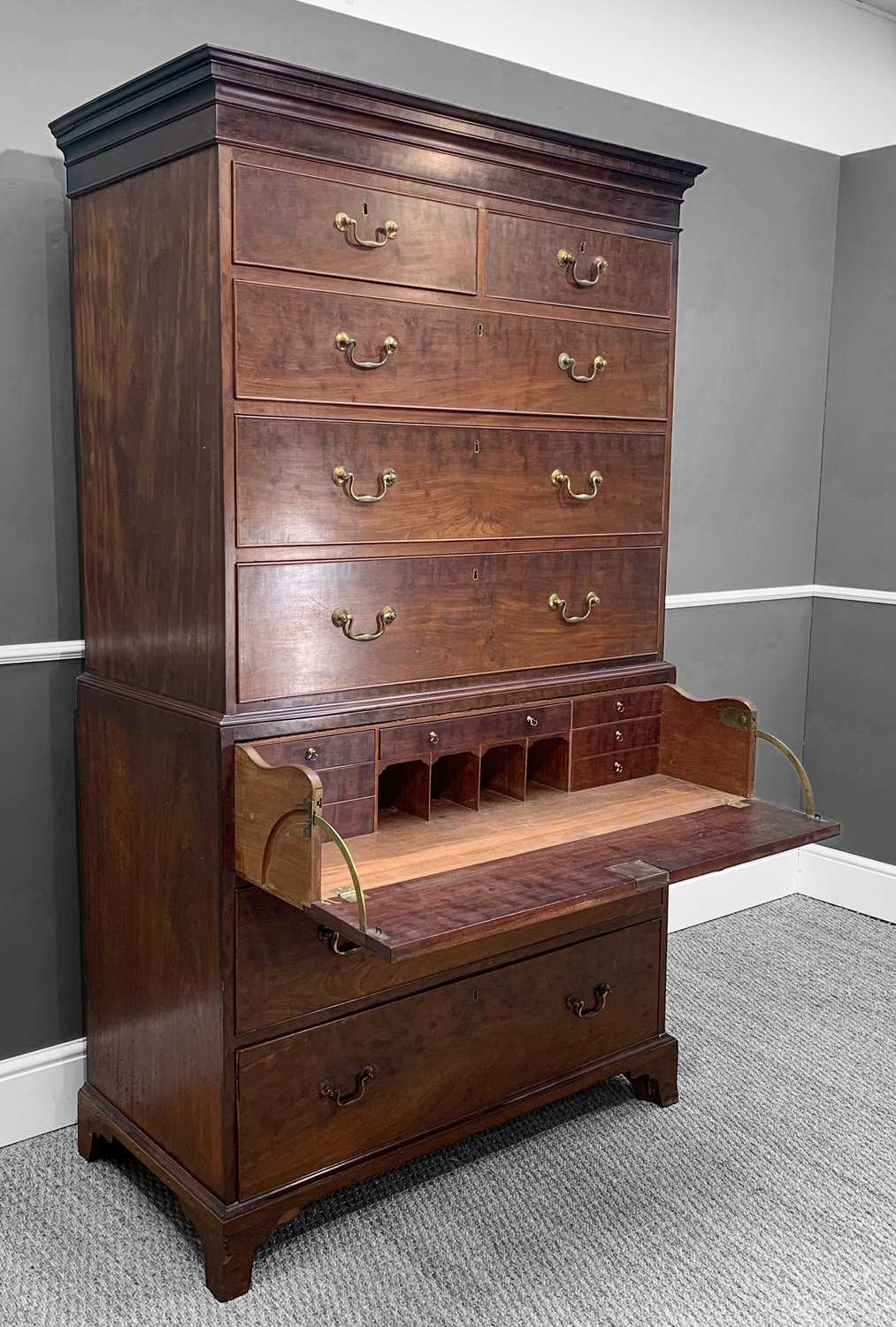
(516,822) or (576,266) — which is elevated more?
(576,266)

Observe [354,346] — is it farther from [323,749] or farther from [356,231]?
[323,749]

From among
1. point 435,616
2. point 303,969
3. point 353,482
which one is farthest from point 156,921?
point 353,482

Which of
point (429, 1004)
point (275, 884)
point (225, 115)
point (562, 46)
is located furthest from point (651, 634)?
point (562, 46)

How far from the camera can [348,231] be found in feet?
5.81

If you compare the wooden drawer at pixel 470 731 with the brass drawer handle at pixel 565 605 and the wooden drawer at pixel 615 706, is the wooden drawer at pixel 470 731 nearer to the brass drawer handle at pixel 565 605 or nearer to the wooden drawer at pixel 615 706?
the wooden drawer at pixel 615 706

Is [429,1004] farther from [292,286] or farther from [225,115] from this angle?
[225,115]

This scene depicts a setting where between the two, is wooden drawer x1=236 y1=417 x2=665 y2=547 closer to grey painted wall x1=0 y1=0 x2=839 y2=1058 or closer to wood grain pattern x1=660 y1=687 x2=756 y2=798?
wood grain pattern x1=660 y1=687 x2=756 y2=798

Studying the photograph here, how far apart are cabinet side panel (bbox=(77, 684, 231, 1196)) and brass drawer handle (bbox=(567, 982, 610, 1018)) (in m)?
0.72

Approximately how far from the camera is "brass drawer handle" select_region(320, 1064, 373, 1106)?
1.92 m

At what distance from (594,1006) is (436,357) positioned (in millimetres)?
1228

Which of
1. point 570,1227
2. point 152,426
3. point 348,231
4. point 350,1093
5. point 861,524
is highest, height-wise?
point 348,231

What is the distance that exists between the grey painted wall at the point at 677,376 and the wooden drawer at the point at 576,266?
0.68 m

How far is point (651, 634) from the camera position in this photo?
90.9 inches

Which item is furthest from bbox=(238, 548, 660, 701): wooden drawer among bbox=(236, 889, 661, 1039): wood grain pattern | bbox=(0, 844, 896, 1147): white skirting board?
bbox=(0, 844, 896, 1147): white skirting board
